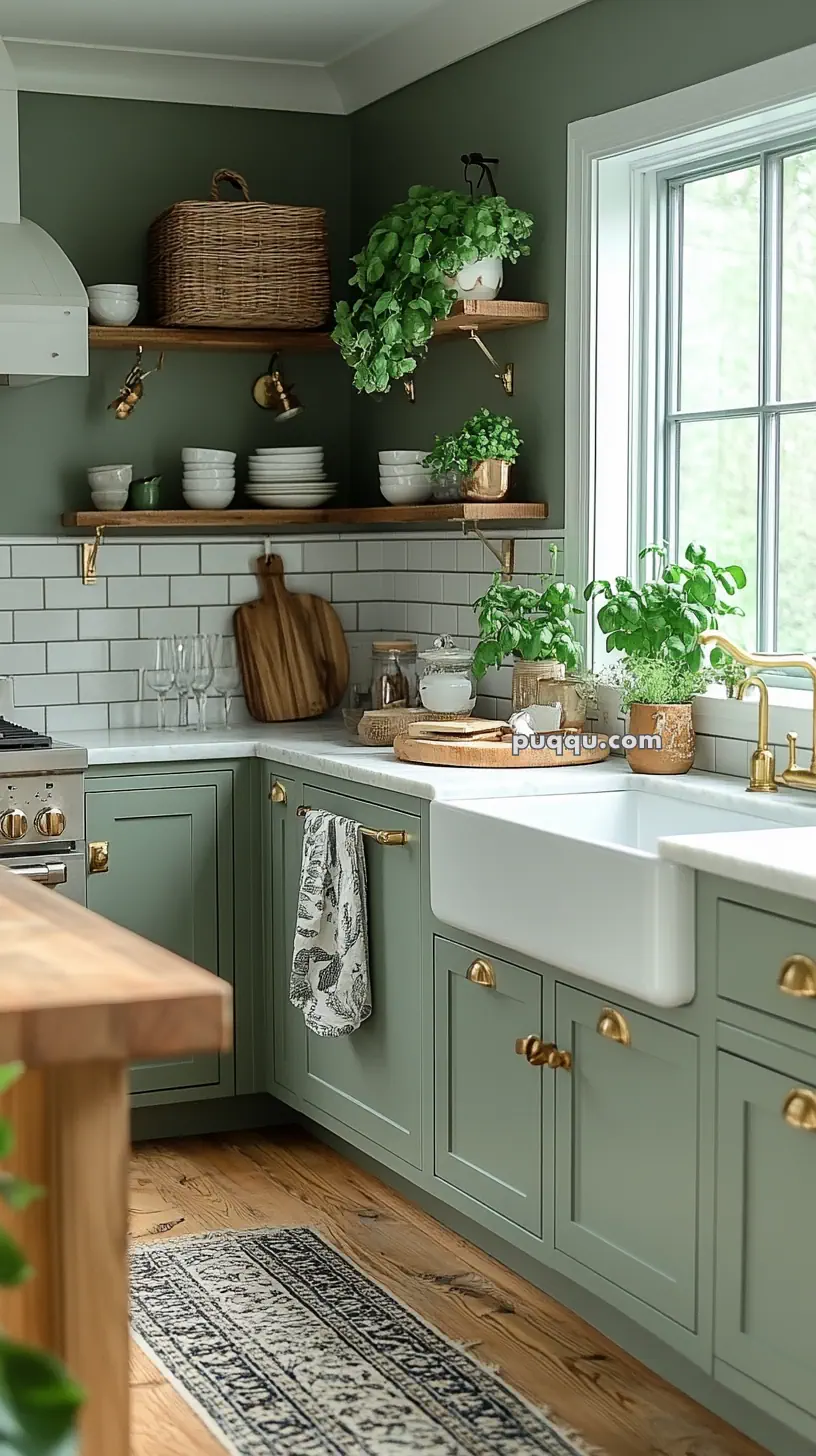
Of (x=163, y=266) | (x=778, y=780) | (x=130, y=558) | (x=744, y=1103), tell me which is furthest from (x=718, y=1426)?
(x=163, y=266)

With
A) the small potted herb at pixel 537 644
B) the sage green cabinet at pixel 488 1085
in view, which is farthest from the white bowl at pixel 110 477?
the sage green cabinet at pixel 488 1085

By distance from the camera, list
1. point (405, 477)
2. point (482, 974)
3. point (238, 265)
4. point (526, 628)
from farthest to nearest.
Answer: point (238, 265)
point (405, 477)
point (526, 628)
point (482, 974)

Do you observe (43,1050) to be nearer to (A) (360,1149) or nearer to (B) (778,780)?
(B) (778,780)

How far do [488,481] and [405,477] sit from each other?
43cm

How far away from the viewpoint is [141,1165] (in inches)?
167

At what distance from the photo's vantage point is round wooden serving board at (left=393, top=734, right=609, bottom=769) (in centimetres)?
377

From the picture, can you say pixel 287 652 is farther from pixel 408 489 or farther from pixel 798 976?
pixel 798 976

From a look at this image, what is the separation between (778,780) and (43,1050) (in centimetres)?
223

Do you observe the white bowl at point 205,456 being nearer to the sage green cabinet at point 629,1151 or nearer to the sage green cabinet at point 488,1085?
the sage green cabinet at point 488,1085

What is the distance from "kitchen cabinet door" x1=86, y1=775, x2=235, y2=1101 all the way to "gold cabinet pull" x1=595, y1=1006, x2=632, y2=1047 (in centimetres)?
151

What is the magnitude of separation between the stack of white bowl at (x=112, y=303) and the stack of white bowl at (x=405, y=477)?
75 centimetres

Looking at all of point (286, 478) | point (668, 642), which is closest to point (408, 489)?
point (286, 478)

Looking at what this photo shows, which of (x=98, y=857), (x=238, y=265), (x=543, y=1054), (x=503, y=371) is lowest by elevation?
(x=543, y=1054)

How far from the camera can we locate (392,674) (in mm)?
4387
